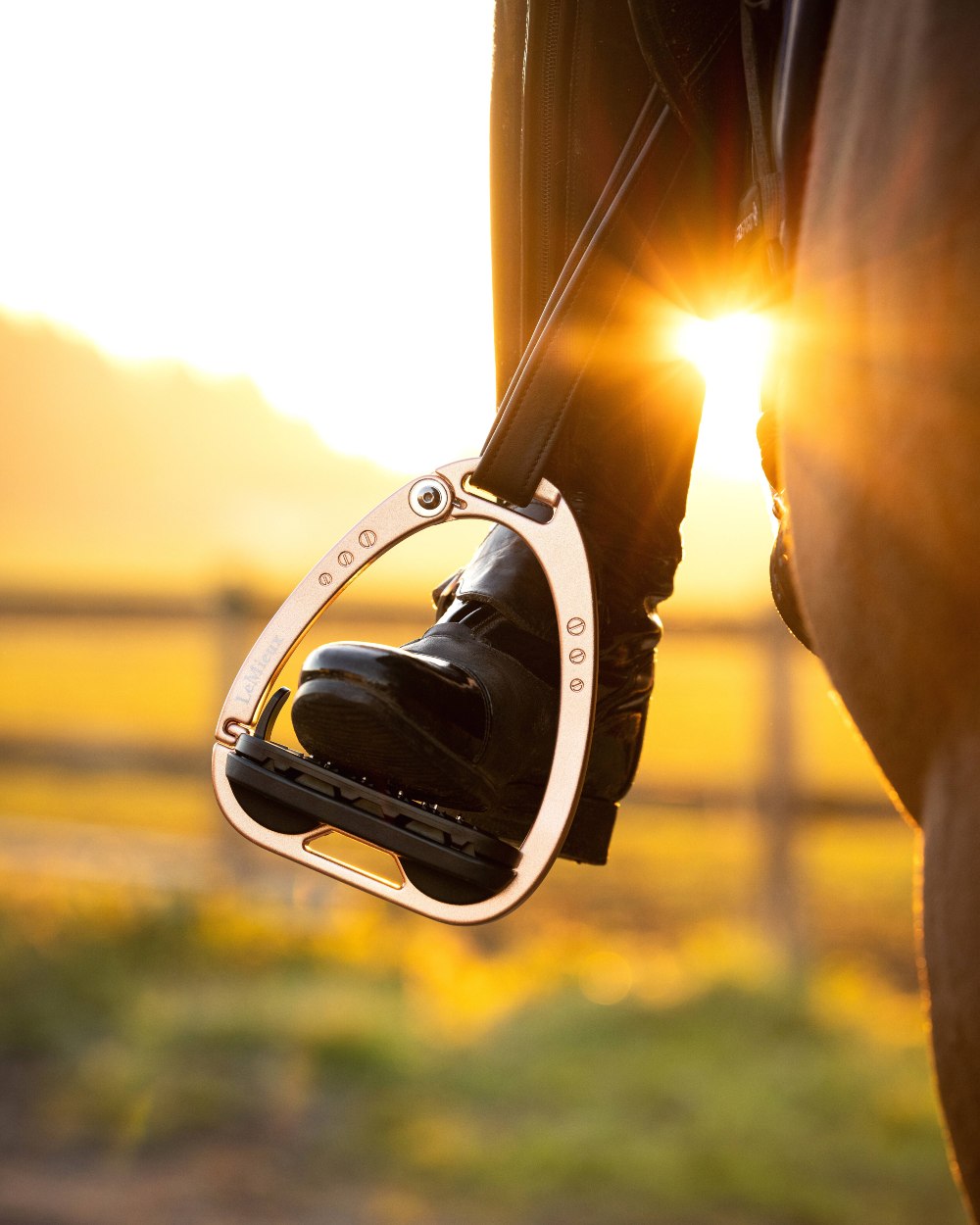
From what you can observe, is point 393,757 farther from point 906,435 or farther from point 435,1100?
point 435,1100

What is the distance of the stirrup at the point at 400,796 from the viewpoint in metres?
1.04

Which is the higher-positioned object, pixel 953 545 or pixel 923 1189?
pixel 953 545

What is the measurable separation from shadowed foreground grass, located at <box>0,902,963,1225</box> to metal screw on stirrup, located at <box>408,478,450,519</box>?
2442mm

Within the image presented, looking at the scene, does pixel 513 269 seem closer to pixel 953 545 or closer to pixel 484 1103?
pixel 953 545

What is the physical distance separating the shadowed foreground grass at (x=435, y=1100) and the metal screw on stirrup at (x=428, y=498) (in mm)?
2442

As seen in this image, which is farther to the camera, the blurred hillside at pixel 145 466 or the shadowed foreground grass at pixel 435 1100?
the blurred hillside at pixel 145 466

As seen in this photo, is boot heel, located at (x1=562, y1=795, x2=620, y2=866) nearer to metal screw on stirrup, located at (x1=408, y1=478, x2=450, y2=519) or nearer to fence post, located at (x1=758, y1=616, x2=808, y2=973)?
metal screw on stirrup, located at (x1=408, y1=478, x2=450, y2=519)

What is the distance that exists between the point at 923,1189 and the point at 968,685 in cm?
284

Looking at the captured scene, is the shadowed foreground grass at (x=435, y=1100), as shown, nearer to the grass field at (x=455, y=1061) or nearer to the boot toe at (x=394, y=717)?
the grass field at (x=455, y=1061)

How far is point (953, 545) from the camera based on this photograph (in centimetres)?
71

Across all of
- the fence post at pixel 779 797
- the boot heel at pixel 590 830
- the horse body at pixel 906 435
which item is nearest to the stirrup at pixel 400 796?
the boot heel at pixel 590 830

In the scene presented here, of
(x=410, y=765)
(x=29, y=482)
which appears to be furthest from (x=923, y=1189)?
(x=29, y=482)

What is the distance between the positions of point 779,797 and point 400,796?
4004 millimetres

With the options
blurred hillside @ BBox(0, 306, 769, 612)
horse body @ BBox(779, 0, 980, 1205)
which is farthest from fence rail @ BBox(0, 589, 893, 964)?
blurred hillside @ BBox(0, 306, 769, 612)
